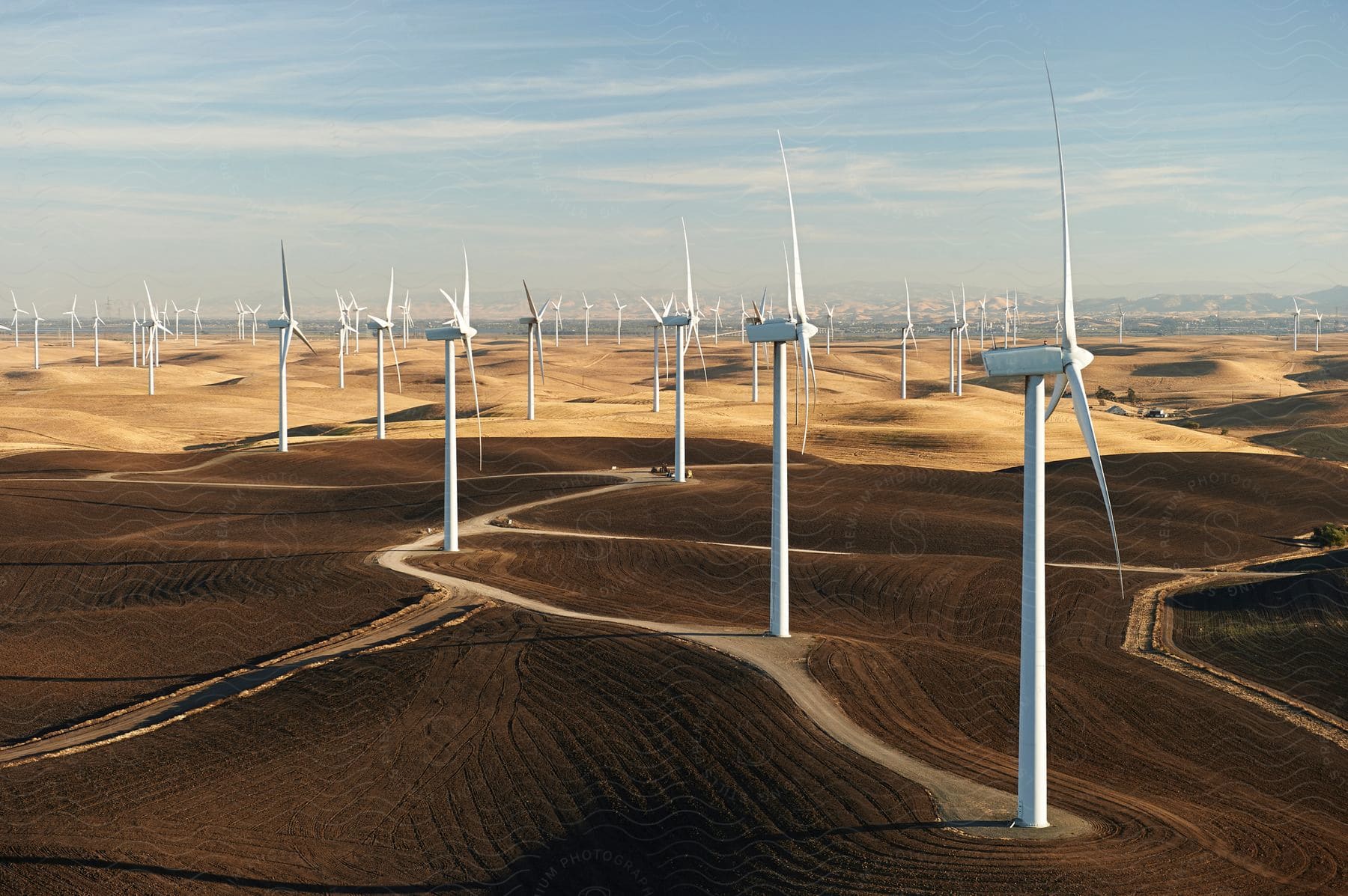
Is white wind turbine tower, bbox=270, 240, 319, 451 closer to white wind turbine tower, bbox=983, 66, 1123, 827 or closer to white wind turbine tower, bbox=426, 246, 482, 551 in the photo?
white wind turbine tower, bbox=426, 246, 482, 551

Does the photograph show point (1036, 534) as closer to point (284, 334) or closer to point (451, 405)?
point (451, 405)

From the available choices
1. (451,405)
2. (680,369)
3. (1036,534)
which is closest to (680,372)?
(680,369)

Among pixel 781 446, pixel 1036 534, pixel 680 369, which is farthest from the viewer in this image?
pixel 680 369

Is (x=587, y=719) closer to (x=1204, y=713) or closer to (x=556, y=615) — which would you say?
(x=556, y=615)

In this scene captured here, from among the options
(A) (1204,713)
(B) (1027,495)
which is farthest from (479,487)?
(B) (1027,495)

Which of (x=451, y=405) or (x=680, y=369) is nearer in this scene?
(x=451, y=405)

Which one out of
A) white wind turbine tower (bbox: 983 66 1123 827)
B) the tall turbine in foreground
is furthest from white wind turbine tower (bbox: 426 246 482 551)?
white wind turbine tower (bbox: 983 66 1123 827)

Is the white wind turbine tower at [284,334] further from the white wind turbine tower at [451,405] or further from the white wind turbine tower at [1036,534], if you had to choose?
the white wind turbine tower at [1036,534]

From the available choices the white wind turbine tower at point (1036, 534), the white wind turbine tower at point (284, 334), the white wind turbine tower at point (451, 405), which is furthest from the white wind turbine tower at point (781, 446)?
the white wind turbine tower at point (284, 334)
